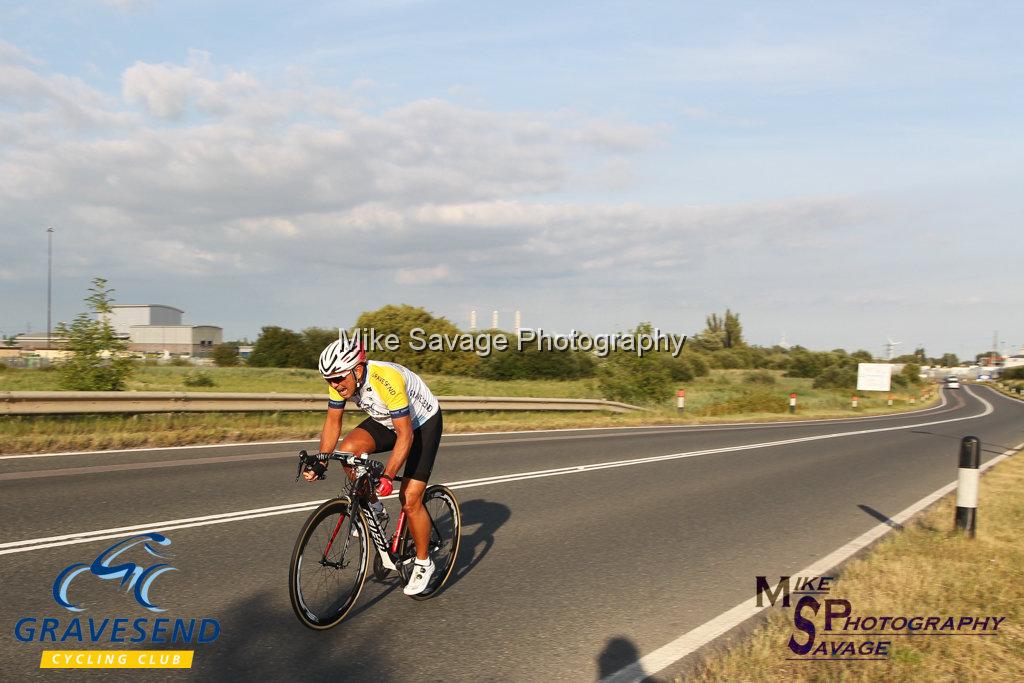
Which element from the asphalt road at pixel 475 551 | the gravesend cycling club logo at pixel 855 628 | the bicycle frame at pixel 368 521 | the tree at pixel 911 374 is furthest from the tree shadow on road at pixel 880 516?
the tree at pixel 911 374

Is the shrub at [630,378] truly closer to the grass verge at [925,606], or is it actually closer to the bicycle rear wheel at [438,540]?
the grass verge at [925,606]

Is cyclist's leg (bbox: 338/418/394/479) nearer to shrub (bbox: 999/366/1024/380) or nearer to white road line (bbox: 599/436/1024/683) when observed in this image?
white road line (bbox: 599/436/1024/683)

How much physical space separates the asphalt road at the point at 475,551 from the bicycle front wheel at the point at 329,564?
0.50 ft

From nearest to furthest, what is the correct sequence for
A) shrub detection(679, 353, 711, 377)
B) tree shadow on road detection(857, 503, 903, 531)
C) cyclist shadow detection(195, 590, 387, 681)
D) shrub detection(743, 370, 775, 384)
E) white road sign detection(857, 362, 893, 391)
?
1. cyclist shadow detection(195, 590, 387, 681)
2. tree shadow on road detection(857, 503, 903, 531)
3. white road sign detection(857, 362, 893, 391)
4. shrub detection(743, 370, 775, 384)
5. shrub detection(679, 353, 711, 377)

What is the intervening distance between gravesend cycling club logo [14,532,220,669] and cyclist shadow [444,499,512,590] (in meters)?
1.93

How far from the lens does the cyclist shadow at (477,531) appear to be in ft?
19.6

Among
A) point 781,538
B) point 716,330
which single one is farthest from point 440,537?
point 716,330

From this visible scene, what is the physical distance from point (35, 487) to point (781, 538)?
783 centimetres

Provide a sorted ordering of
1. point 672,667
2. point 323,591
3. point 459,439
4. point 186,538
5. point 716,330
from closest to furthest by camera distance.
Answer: point 672,667, point 323,591, point 186,538, point 459,439, point 716,330

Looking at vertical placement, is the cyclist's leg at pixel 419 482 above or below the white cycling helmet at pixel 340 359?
below

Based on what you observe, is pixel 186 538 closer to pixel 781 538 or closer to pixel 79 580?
pixel 79 580

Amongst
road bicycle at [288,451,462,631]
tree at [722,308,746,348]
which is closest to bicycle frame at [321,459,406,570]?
road bicycle at [288,451,462,631]

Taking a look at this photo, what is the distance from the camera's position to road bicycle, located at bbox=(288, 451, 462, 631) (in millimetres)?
4273

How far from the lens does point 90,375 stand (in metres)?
15.4
